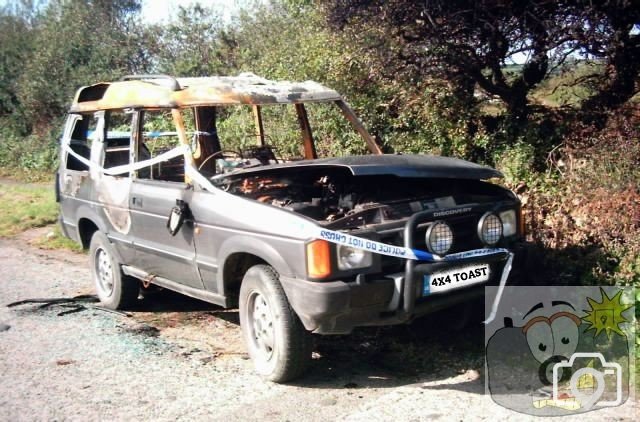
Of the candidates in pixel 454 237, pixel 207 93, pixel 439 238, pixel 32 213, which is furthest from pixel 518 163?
pixel 32 213

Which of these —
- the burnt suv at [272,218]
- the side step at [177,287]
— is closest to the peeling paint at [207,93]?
the burnt suv at [272,218]

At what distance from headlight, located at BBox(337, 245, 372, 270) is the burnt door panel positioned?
59.7 inches

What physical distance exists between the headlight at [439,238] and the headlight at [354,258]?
0.46m

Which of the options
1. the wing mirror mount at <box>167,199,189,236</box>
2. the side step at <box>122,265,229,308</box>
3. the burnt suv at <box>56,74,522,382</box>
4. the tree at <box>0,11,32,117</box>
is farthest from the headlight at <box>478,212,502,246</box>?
the tree at <box>0,11,32,117</box>

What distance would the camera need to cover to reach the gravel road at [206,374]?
4230 millimetres

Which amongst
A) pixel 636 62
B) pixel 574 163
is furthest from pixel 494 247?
pixel 636 62

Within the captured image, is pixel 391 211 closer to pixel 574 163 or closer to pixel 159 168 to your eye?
Result: pixel 159 168

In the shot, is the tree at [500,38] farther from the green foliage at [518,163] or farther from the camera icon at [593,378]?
the camera icon at [593,378]

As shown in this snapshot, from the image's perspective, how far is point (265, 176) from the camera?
5.35 metres

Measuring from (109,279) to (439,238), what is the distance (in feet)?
12.2

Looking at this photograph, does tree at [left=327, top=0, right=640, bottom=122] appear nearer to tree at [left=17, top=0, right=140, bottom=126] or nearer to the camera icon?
the camera icon

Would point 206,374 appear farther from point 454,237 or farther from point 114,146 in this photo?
point 114,146

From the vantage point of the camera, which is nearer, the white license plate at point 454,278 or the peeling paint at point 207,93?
the white license plate at point 454,278

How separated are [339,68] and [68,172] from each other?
3.77 m
